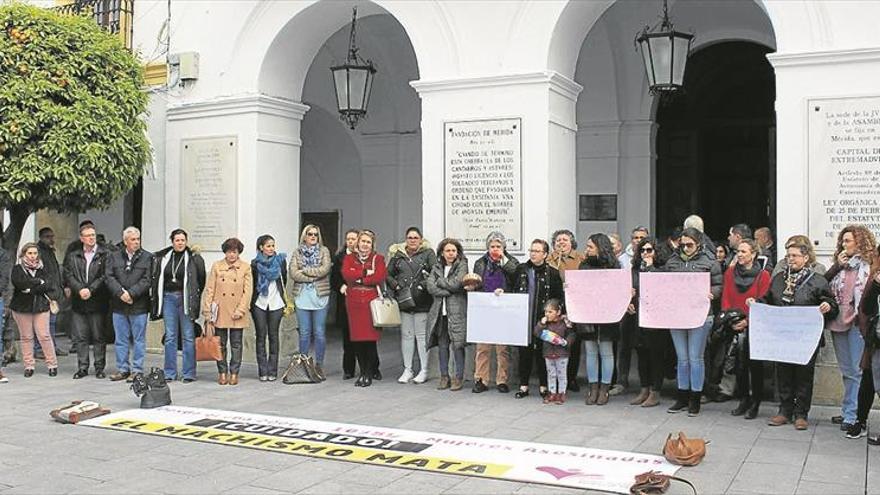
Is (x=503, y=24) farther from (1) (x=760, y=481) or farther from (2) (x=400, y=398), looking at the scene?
(1) (x=760, y=481)

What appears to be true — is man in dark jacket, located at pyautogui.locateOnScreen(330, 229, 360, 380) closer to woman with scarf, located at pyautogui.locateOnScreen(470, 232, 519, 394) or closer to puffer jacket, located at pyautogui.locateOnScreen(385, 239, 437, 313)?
puffer jacket, located at pyautogui.locateOnScreen(385, 239, 437, 313)

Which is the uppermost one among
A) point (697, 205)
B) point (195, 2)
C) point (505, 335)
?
point (195, 2)

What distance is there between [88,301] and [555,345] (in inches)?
216

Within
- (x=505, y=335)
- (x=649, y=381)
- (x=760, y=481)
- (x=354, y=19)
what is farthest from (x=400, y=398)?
(x=354, y=19)

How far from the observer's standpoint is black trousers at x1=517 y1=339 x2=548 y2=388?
8914 mm

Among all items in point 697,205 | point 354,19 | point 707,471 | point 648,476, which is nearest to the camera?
point 648,476

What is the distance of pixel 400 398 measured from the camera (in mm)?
8891

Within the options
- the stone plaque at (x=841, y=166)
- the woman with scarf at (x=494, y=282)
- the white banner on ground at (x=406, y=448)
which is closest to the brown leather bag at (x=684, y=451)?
the white banner on ground at (x=406, y=448)

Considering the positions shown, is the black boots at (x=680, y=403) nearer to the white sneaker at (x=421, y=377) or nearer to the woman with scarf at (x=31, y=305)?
the white sneaker at (x=421, y=377)

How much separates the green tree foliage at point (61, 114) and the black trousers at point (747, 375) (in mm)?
7215

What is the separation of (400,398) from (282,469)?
2.84 m

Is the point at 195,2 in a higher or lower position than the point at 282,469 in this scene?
higher

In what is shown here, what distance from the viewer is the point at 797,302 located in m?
7.49

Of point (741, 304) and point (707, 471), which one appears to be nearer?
point (707, 471)
